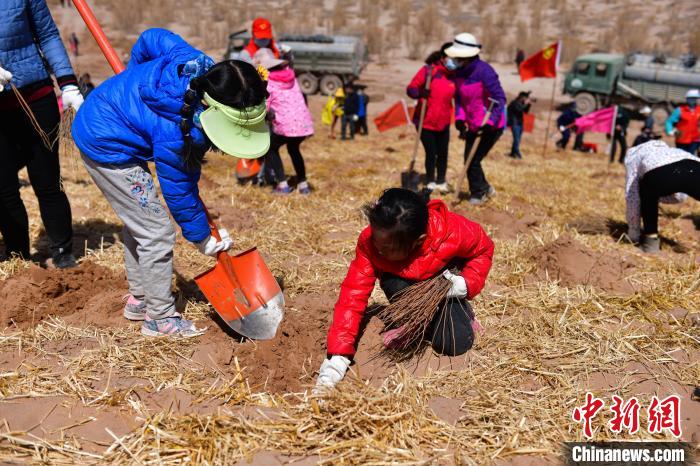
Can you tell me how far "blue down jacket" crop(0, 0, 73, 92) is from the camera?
364cm

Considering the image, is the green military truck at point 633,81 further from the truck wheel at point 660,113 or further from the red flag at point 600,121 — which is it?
the red flag at point 600,121

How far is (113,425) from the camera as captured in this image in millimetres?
2703

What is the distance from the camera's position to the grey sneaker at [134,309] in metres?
3.64

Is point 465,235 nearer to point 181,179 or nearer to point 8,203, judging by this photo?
point 181,179

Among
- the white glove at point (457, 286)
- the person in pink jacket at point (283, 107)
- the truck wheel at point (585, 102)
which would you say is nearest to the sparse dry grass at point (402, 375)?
the white glove at point (457, 286)

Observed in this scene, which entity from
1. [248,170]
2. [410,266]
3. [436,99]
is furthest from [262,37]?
[410,266]

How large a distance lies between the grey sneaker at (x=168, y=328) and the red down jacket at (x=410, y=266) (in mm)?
976

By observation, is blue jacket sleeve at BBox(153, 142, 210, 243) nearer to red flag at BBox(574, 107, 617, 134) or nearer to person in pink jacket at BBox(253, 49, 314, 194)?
person in pink jacket at BBox(253, 49, 314, 194)

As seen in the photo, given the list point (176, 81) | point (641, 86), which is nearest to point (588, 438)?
point (176, 81)

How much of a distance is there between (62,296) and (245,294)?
1.33 m

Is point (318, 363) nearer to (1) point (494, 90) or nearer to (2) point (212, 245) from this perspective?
(2) point (212, 245)

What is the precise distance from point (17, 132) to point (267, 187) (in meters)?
3.34

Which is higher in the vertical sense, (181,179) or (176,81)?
(176,81)

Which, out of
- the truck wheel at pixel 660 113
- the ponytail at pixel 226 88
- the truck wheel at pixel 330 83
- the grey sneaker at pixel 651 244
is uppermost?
the ponytail at pixel 226 88
